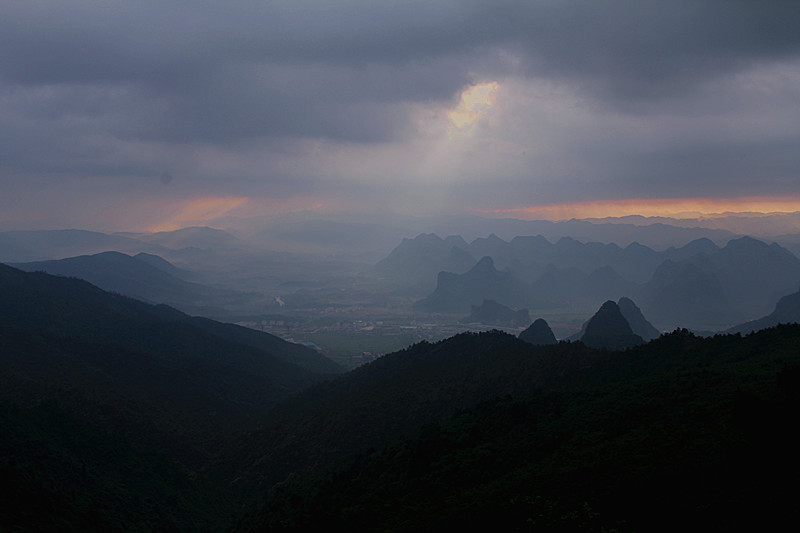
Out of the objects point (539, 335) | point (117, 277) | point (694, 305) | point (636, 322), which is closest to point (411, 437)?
point (539, 335)

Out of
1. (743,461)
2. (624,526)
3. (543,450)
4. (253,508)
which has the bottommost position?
(253,508)

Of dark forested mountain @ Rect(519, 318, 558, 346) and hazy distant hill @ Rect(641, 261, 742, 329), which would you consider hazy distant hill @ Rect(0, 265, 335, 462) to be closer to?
dark forested mountain @ Rect(519, 318, 558, 346)

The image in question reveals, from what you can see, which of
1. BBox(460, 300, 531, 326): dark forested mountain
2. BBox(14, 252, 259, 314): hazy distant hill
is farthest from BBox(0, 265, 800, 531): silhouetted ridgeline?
BBox(460, 300, 531, 326): dark forested mountain

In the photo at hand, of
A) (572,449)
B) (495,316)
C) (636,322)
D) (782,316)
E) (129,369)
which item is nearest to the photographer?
(572,449)

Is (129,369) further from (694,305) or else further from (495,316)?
(694,305)

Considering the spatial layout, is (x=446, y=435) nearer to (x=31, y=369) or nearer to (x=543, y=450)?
(x=543, y=450)

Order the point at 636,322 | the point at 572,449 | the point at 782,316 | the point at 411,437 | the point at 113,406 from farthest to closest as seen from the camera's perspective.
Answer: the point at 636,322
the point at 782,316
the point at 113,406
the point at 411,437
the point at 572,449

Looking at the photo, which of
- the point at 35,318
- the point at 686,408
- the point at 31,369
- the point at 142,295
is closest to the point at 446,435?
the point at 686,408

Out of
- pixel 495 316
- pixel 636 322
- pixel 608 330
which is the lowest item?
pixel 495 316

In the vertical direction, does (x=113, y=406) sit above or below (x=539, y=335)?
above
